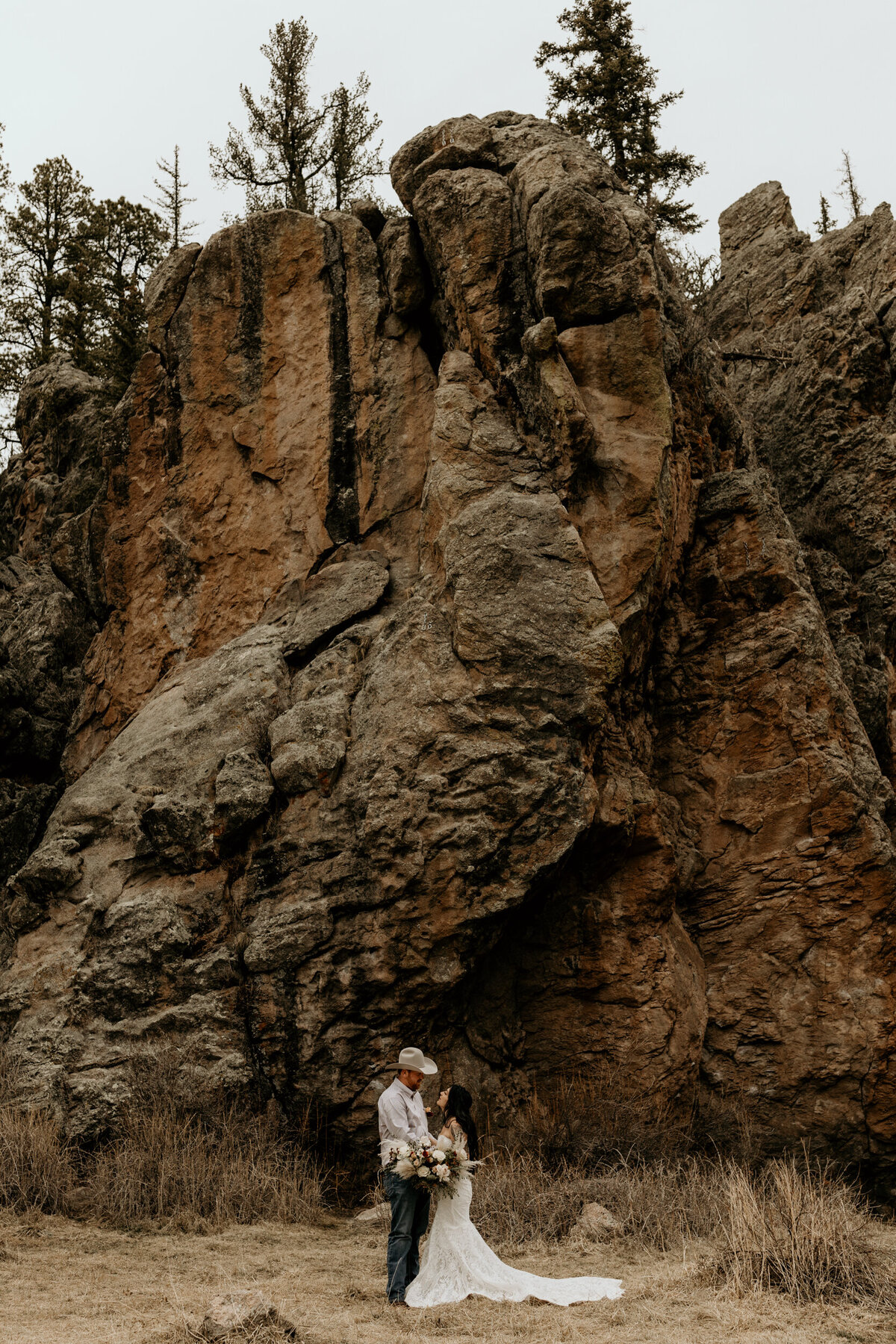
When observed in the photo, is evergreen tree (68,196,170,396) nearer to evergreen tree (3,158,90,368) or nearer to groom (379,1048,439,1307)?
evergreen tree (3,158,90,368)

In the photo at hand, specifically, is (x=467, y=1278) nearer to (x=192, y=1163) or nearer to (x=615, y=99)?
(x=192, y=1163)

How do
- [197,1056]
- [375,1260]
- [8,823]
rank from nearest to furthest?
[375,1260]
[197,1056]
[8,823]

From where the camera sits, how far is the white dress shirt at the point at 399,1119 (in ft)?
24.8

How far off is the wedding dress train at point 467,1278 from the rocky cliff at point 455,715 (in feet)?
8.67

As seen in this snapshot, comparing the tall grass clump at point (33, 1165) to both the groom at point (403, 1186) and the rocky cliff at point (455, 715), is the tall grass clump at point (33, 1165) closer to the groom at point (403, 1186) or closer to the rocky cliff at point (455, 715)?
the rocky cliff at point (455, 715)

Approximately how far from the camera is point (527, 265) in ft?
42.1

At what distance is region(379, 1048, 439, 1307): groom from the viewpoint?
7.38m

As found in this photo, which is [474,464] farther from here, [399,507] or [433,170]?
[433,170]

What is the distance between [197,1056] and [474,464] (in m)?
6.66

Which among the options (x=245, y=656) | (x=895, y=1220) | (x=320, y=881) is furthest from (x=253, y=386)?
(x=895, y=1220)

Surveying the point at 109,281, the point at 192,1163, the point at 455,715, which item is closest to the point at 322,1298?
the point at 192,1163

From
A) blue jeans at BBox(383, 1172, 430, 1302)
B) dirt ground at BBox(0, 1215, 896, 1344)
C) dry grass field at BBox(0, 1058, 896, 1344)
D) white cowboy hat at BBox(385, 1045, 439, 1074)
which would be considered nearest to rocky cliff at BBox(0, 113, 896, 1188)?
dry grass field at BBox(0, 1058, 896, 1344)

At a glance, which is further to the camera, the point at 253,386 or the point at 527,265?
the point at 253,386

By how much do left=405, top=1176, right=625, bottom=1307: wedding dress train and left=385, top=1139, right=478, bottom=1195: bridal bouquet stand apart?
0.43ft
